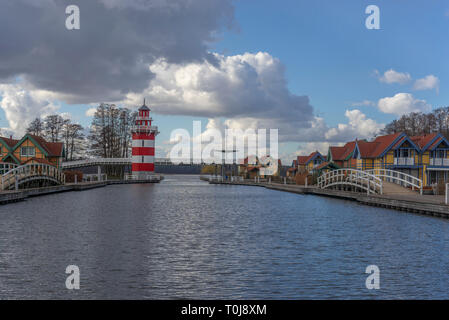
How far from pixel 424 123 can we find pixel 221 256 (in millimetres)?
78116

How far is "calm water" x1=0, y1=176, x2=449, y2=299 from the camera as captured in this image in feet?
41.4

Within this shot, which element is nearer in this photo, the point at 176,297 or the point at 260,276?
A: the point at 176,297

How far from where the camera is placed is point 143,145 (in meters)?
86.7

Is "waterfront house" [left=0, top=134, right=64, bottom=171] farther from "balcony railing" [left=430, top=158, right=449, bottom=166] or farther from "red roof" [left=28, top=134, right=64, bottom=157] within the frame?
"balcony railing" [left=430, top=158, right=449, bottom=166]

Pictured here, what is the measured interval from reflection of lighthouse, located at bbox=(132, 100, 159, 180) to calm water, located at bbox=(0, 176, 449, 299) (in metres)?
57.9

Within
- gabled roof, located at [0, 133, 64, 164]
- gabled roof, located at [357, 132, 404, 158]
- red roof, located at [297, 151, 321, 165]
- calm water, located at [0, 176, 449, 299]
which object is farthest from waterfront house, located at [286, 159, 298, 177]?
calm water, located at [0, 176, 449, 299]

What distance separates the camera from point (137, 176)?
89.1 metres

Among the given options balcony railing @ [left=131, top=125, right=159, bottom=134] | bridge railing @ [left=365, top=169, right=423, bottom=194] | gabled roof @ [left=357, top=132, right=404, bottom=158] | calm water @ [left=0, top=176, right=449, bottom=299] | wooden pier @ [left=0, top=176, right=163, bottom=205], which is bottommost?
calm water @ [left=0, top=176, right=449, bottom=299]

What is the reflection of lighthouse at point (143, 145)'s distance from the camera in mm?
86750

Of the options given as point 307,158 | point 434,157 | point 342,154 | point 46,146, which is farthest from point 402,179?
point 307,158

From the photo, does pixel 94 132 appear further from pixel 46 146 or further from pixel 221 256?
pixel 221 256
